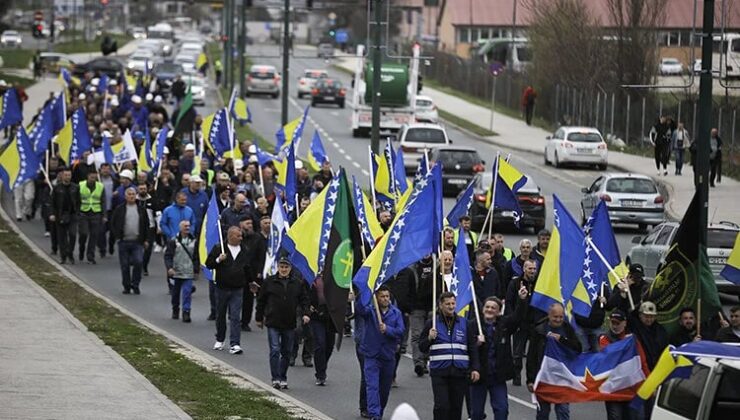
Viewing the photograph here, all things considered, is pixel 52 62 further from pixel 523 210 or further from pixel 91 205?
pixel 91 205

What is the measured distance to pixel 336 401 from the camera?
58.9 feet

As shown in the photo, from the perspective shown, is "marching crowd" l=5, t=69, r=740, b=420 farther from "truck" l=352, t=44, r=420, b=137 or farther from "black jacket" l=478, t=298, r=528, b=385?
"truck" l=352, t=44, r=420, b=137

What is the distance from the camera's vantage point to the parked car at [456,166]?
42.7 meters

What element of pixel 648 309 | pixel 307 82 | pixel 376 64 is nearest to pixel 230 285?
pixel 648 309

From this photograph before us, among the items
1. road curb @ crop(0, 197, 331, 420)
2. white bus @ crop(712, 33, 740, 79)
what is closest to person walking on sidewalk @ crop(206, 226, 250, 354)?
road curb @ crop(0, 197, 331, 420)

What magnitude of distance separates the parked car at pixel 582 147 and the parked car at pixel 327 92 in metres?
27.4

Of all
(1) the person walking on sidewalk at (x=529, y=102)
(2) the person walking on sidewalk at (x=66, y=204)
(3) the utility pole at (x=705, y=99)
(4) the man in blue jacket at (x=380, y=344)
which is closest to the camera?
(4) the man in blue jacket at (x=380, y=344)

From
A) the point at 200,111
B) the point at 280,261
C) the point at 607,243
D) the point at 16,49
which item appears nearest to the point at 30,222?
the point at 280,261

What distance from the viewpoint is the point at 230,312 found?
68.6ft

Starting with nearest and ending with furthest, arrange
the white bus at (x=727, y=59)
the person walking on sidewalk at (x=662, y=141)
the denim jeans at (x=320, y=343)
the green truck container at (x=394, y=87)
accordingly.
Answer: the denim jeans at (x=320, y=343), the white bus at (x=727, y=59), the person walking on sidewalk at (x=662, y=141), the green truck container at (x=394, y=87)

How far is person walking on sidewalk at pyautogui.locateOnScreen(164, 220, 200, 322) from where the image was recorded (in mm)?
23484

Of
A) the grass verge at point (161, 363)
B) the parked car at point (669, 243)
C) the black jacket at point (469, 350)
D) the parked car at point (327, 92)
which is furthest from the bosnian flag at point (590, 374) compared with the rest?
the parked car at point (327, 92)

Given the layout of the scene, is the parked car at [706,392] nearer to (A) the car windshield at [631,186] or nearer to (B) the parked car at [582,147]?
(A) the car windshield at [631,186]

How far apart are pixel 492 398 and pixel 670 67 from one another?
49197mm
